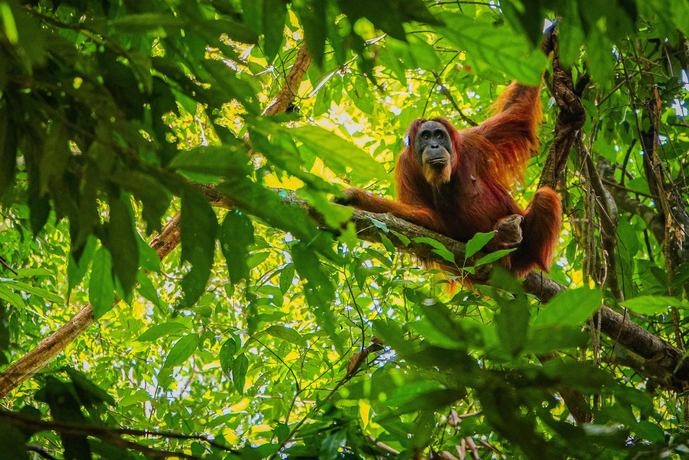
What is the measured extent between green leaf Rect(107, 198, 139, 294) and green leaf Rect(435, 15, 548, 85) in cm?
73

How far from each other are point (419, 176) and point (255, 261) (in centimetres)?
231

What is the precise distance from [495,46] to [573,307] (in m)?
0.58

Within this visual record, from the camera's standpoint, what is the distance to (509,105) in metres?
5.25

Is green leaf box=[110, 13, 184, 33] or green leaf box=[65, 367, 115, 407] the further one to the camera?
green leaf box=[65, 367, 115, 407]

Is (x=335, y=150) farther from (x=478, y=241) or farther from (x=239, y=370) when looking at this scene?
(x=239, y=370)

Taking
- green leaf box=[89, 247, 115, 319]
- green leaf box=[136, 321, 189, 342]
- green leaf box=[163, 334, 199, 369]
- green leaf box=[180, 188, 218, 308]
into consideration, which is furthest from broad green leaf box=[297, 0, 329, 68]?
green leaf box=[163, 334, 199, 369]

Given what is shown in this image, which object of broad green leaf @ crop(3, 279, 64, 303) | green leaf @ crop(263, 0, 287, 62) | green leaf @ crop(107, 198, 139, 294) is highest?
green leaf @ crop(263, 0, 287, 62)

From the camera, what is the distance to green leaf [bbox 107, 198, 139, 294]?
43.4 inches

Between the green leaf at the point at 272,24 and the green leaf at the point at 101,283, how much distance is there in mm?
624

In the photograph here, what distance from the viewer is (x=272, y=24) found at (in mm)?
1312

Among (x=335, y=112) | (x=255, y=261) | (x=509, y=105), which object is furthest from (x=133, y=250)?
(x=335, y=112)

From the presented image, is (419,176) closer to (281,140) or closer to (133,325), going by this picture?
(133,325)

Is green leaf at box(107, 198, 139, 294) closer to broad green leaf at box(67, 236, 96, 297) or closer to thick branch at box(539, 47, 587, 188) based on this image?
broad green leaf at box(67, 236, 96, 297)

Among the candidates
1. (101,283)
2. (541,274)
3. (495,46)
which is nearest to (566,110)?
(541,274)
